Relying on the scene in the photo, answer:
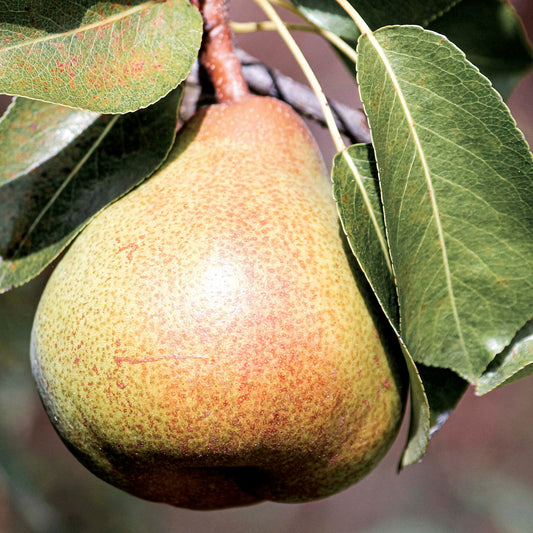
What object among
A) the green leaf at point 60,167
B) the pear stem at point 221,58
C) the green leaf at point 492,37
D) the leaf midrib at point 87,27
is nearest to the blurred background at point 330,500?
the green leaf at point 60,167

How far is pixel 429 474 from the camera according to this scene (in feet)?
11.2

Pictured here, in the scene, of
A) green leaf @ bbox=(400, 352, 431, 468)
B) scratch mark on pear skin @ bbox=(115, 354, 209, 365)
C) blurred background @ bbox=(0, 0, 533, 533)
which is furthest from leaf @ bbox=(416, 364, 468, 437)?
blurred background @ bbox=(0, 0, 533, 533)

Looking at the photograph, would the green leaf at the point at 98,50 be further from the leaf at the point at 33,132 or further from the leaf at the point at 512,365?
the leaf at the point at 512,365

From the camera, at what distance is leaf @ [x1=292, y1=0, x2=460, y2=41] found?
1036 mm

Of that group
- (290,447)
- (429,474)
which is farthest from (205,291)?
(429,474)

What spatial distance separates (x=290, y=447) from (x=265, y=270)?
0.72ft

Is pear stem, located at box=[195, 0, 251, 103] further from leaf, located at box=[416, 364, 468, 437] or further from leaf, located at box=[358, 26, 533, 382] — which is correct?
leaf, located at box=[416, 364, 468, 437]

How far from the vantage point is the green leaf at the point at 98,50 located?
2.65ft

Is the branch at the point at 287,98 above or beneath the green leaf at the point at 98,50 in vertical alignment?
beneath

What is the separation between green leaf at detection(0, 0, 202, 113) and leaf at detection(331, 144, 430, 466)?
24cm

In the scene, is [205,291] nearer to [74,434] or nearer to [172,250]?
[172,250]

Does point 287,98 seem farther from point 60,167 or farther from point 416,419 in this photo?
point 416,419

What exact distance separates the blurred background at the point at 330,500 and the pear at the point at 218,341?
0.94 metres

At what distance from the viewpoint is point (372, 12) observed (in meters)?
1.04
